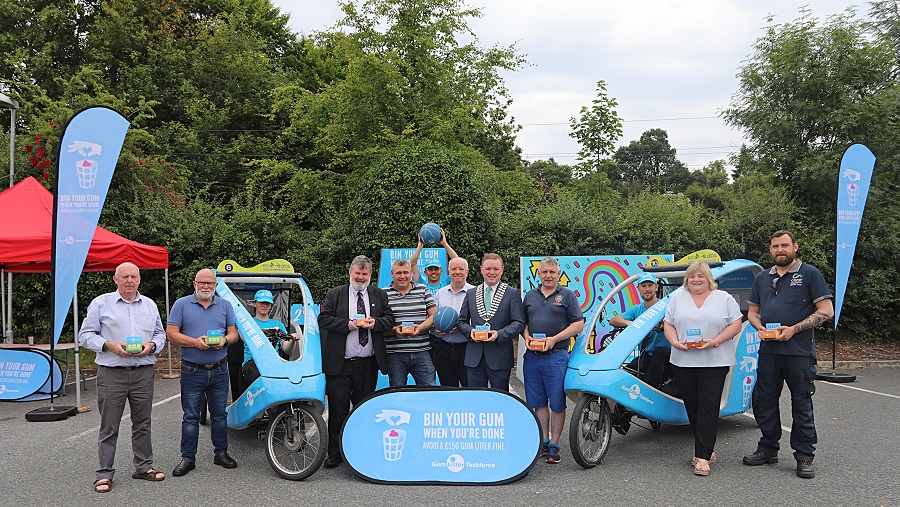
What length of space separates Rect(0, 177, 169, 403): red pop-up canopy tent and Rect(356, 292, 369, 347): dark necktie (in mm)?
4746

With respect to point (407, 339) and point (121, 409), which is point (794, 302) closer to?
point (407, 339)

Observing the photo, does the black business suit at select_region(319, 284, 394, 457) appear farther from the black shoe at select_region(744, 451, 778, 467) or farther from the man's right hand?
the black shoe at select_region(744, 451, 778, 467)

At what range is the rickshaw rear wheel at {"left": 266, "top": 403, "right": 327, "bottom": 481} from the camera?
4961mm

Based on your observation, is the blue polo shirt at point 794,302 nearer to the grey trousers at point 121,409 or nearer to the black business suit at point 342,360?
the black business suit at point 342,360

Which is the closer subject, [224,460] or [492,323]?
[224,460]

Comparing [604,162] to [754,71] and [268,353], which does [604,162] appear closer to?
[754,71]

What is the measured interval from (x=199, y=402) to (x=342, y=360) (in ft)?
4.01

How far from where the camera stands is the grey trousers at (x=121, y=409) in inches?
191

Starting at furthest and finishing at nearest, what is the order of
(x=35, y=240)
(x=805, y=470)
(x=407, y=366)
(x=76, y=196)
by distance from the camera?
(x=35, y=240)
(x=76, y=196)
(x=407, y=366)
(x=805, y=470)

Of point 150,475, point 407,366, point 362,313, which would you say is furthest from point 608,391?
point 150,475

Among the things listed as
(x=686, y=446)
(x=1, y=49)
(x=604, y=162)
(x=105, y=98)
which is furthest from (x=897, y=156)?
(x=1, y=49)

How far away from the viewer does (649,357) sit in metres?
6.00

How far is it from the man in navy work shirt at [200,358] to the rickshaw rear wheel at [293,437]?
1.61 feet

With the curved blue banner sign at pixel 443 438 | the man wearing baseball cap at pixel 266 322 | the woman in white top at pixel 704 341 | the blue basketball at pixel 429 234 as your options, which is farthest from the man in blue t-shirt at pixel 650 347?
the man wearing baseball cap at pixel 266 322
